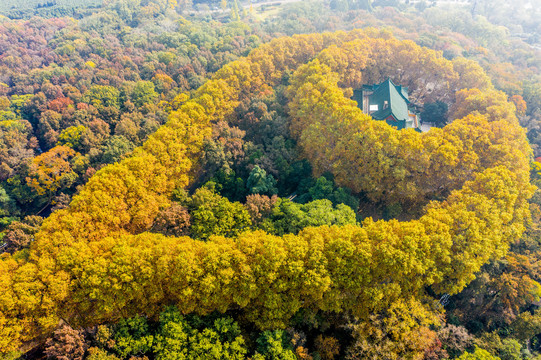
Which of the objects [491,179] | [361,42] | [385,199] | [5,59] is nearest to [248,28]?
[361,42]

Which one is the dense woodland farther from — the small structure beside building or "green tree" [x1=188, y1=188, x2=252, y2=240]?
the small structure beside building

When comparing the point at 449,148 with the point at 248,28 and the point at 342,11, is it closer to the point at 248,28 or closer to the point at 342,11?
the point at 248,28

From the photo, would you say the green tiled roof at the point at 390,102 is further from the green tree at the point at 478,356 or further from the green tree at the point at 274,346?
the green tree at the point at 274,346

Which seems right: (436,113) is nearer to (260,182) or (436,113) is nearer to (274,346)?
(260,182)

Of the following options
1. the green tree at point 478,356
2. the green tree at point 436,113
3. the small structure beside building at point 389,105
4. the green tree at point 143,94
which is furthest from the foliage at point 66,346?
the green tree at point 436,113

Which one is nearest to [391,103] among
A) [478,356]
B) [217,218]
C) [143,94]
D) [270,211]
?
[270,211]

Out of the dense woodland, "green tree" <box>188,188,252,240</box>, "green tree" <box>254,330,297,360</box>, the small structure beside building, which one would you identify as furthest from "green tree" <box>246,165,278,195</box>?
the small structure beside building
